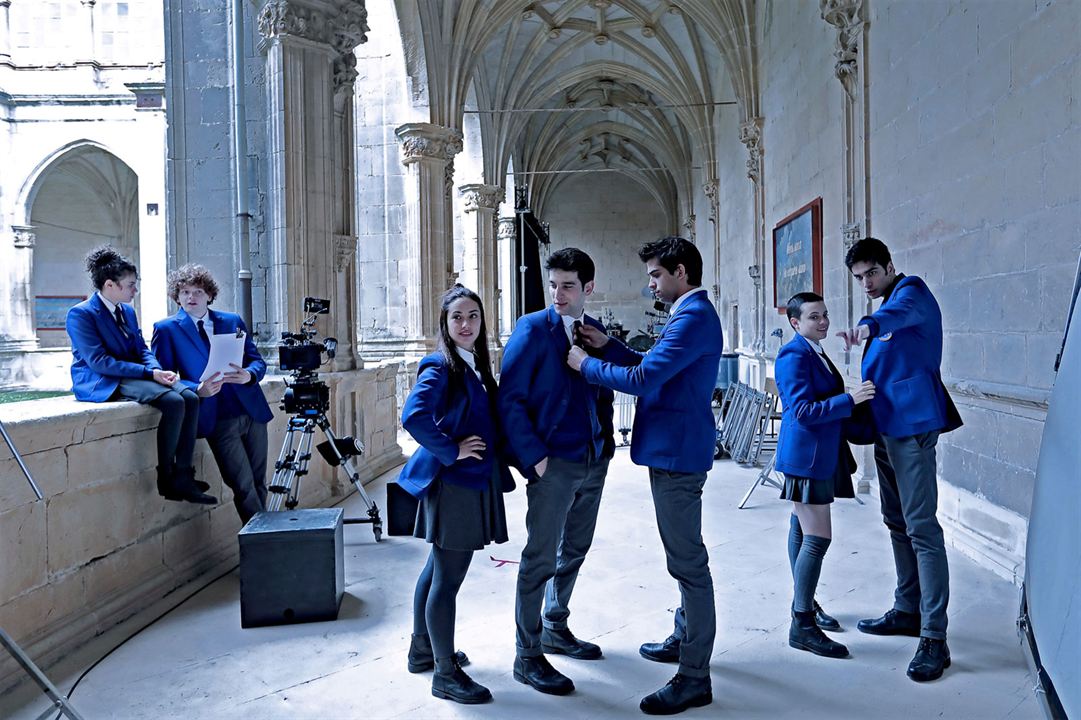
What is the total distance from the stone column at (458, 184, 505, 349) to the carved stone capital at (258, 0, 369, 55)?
10281mm

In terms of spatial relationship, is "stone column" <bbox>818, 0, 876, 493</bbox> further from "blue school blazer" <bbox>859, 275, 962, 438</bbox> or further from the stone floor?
"blue school blazer" <bbox>859, 275, 962, 438</bbox>

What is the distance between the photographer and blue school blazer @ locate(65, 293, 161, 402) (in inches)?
143

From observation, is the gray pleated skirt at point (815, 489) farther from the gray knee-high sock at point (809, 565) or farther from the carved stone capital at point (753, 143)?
the carved stone capital at point (753, 143)

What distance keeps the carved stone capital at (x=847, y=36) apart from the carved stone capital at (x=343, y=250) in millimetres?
4405

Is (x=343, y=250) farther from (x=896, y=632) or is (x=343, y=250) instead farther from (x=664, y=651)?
(x=896, y=632)

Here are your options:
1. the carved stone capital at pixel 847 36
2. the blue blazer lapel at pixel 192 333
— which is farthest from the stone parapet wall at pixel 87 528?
the carved stone capital at pixel 847 36

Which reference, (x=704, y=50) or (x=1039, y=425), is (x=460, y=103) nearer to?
(x=704, y=50)

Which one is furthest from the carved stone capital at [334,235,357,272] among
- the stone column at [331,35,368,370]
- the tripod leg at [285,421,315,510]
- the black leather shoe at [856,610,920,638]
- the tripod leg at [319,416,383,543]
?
the black leather shoe at [856,610,920,638]

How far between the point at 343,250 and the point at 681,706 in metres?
5.10

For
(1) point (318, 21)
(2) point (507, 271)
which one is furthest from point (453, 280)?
(2) point (507, 271)

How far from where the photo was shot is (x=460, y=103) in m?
12.2

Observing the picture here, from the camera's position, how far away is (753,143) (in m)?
11.0

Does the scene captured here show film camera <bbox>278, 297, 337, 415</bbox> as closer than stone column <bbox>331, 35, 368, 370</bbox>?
Yes

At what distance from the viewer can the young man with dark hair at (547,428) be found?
2730 mm
